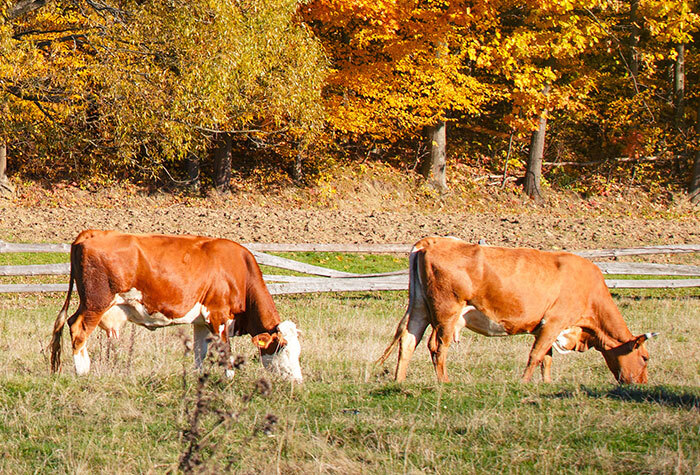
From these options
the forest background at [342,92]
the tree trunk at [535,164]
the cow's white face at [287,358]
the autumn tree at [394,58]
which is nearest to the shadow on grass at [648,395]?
the cow's white face at [287,358]

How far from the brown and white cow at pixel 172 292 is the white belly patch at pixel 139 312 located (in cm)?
1

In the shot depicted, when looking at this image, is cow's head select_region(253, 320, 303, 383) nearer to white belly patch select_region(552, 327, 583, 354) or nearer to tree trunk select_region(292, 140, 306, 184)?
white belly patch select_region(552, 327, 583, 354)

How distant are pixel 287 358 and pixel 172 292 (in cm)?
142

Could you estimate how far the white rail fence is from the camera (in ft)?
42.1

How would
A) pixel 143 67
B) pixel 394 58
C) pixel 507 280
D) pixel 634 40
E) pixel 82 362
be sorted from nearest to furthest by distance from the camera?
pixel 82 362, pixel 507 280, pixel 143 67, pixel 394 58, pixel 634 40

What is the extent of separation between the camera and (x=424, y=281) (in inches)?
329

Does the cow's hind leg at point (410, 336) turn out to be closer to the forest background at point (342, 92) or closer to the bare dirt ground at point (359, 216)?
the forest background at point (342, 92)

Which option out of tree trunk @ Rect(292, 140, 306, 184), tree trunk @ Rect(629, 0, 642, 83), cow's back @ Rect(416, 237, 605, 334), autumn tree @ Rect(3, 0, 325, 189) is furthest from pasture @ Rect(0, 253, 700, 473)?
tree trunk @ Rect(629, 0, 642, 83)

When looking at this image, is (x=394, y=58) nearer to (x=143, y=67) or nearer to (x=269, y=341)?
(x=143, y=67)

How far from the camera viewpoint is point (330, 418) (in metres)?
5.77

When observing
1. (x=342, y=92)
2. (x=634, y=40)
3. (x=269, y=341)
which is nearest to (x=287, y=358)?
(x=269, y=341)

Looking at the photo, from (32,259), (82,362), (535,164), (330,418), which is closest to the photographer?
(330,418)

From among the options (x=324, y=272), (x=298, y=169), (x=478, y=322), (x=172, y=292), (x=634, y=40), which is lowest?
(x=324, y=272)

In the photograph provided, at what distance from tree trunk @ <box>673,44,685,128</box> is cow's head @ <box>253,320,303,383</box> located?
2419cm
